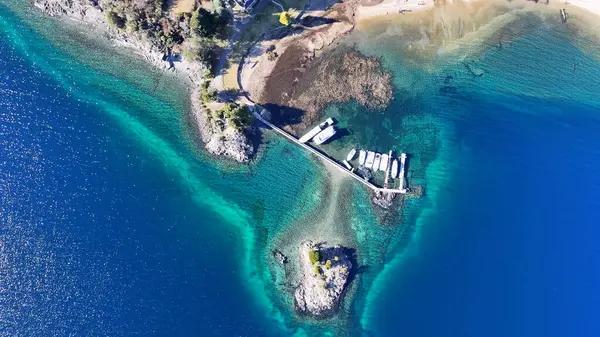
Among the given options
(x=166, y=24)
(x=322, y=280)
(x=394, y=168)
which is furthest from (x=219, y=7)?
(x=322, y=280)

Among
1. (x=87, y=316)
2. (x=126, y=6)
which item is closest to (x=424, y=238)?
(x=87, y=316)

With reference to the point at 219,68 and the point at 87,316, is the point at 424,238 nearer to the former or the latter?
the point at 219,68

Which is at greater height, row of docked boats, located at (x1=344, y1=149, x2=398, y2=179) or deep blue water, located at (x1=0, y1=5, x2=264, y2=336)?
row of docked boats, located at (x1=344, y1=149, x2=398, y2=179)

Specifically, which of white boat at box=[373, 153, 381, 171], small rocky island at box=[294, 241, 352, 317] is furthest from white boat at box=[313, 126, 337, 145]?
small rocky island at box=[294, 241, 352, 317]

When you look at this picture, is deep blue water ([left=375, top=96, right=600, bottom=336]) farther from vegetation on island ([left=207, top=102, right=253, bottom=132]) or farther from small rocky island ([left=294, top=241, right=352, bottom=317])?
vegetation on island ([left=207, top=102, right=253, bottom=132])

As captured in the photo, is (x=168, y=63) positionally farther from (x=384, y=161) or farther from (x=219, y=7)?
(x=384, y=161)

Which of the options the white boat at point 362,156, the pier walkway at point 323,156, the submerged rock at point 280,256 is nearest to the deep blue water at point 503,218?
the pier walkway at point 323,156
